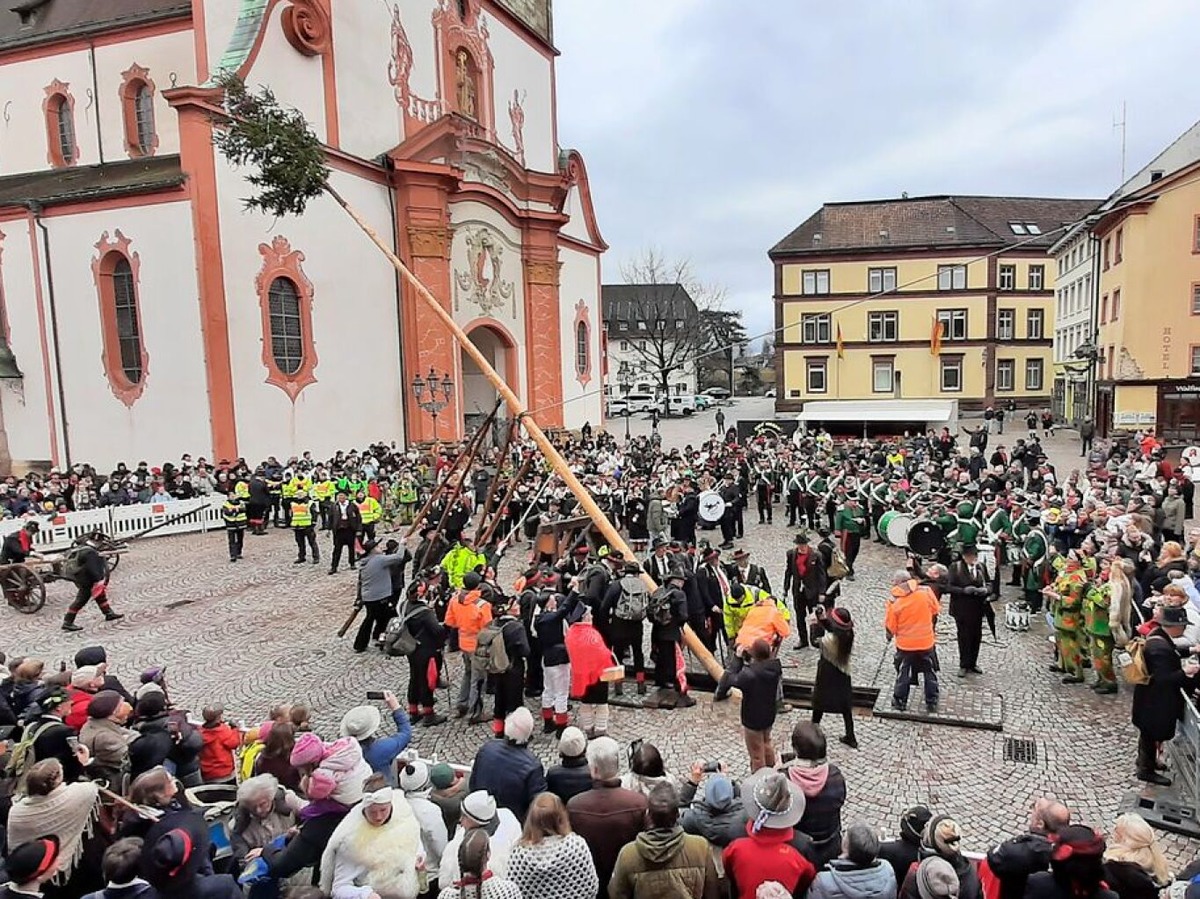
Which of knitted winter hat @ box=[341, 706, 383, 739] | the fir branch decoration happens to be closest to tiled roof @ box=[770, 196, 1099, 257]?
the fir branch decoration

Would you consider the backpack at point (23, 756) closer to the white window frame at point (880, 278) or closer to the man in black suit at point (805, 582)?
the man in black suit at point (805, 582)

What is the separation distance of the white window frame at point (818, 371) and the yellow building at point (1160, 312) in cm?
1850

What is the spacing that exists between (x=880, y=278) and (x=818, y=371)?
6.52 metres

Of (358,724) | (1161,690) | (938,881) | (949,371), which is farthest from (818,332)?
(938,881)

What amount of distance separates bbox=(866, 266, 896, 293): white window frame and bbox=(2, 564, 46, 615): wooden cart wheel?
4442 centimetres

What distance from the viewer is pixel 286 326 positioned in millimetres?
23453

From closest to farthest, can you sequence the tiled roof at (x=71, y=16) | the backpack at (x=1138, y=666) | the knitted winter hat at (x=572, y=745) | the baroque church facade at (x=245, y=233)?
the knitted winter hat at (x=572, y=745)
the backpack at (x=1138, y=666)
the baroque church facade at (x=245, y=233)
the tiled roof at (x=71, y=16)

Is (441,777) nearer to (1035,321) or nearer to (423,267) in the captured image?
(423,267)

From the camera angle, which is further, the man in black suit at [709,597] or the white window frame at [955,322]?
the white window frame at [955,322]

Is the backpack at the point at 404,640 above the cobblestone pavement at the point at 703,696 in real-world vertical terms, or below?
above

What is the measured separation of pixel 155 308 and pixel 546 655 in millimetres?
18433

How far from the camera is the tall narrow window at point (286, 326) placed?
23.0 meters

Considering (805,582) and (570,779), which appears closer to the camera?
(570,779)

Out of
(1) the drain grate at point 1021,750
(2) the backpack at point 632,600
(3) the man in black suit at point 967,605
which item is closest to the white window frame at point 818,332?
(3) the man in black suit at point 967,605
